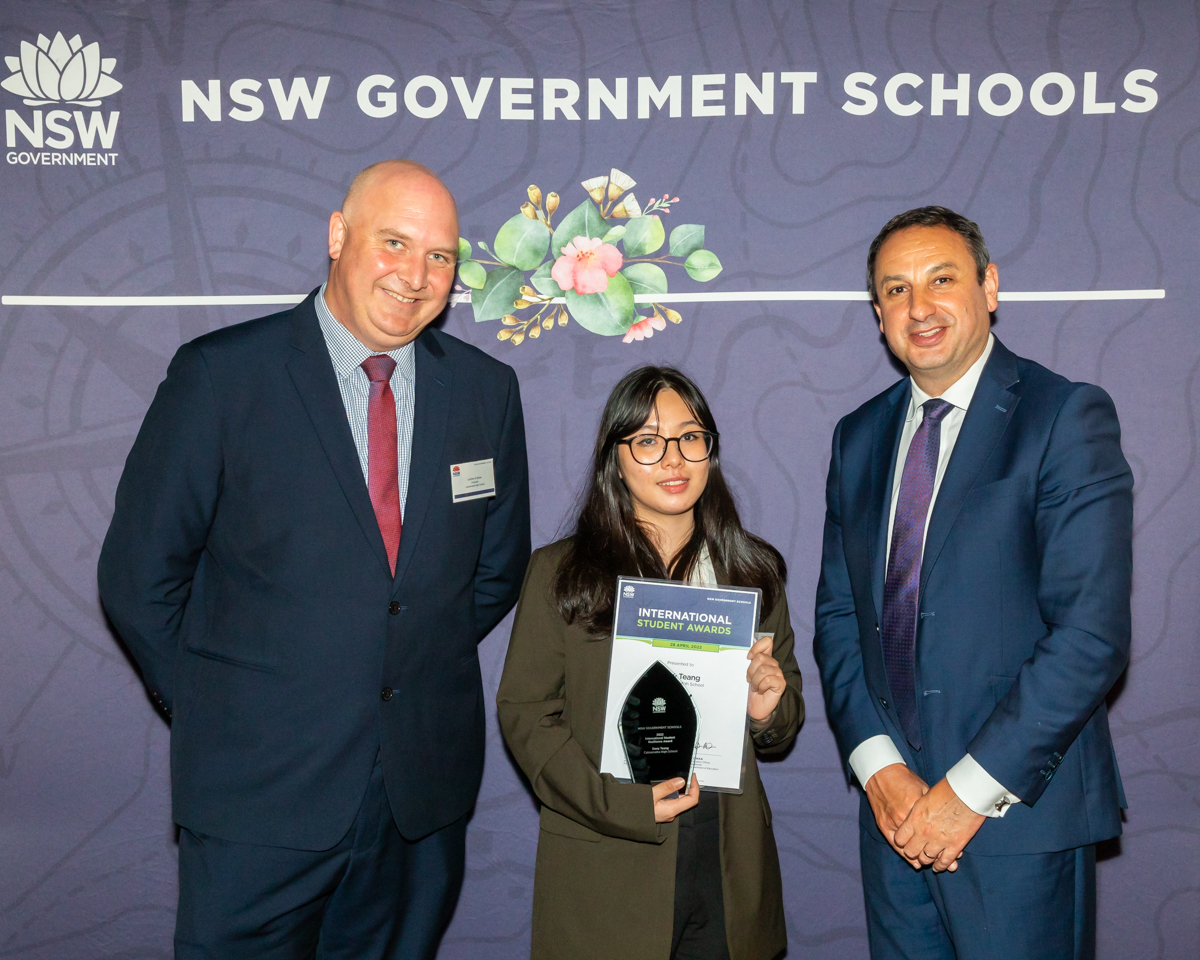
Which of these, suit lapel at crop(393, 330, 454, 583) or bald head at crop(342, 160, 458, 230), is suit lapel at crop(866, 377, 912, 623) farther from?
bald head at crop(342, 160, 458, 230)

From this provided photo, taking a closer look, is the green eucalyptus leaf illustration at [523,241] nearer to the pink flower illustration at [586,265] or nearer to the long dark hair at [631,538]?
the pink flower illustration at [586,265]

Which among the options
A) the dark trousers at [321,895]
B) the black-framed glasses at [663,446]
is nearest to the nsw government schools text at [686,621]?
the black-framed glasses at [663,446]

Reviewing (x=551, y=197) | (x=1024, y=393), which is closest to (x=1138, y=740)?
(x=1024, y=393)

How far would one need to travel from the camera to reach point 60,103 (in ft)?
9.79

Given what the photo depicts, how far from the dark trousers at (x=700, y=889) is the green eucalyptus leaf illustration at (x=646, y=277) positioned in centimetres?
156

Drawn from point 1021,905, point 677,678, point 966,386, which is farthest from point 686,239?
point 1021,905

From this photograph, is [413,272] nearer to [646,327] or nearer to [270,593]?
[270,593]

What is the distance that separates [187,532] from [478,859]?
1619mm

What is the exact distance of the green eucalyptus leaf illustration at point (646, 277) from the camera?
116 inches

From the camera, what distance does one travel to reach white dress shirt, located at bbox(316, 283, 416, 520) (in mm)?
2182

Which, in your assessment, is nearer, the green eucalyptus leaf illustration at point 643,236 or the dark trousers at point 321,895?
the dark trousers at point 321,895

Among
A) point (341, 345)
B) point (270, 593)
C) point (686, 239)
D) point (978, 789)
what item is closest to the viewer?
point (978, 789)

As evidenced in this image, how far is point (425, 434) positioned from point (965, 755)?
142 cm

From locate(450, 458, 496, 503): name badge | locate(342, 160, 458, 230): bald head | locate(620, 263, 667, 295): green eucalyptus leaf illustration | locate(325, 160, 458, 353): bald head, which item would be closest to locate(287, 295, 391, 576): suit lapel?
locate(325, 160, 458, 353): bald head
